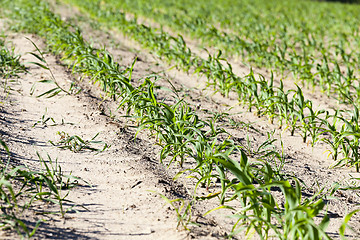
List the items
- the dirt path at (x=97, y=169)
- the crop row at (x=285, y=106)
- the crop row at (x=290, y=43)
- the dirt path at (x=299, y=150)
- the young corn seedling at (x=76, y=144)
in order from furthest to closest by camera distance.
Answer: the crop row at (x=290, y=43) → the crop row at (x=285, y=106) → the young corn seedling at (x=76, y=144) → the dirt path at (x=299, y=150) → the dirt path at (x=97, y=169)

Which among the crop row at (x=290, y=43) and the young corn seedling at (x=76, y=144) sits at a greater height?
the crop row at (x=290, y=43)

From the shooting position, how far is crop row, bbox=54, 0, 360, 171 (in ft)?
12.0

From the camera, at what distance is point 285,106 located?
13.8 ft

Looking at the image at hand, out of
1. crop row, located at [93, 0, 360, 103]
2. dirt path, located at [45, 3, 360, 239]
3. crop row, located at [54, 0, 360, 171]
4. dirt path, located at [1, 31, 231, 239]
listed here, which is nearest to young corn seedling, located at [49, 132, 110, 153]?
dirt path, located at [1, 31, 231, 239]

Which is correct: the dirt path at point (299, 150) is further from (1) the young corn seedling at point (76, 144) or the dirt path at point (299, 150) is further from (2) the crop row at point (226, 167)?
(1) the young corn seedling at point (76, 144)

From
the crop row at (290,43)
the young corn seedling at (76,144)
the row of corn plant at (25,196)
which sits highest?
the crop row at (290,43)

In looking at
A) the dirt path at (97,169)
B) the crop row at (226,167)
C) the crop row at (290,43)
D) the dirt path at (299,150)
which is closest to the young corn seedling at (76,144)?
the dirt path at (97,169)

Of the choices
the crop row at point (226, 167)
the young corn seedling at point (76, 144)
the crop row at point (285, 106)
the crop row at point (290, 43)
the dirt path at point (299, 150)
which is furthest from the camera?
the crop row at point (290, 43)

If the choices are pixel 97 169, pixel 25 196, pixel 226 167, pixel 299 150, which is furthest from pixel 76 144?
pixel 299 150

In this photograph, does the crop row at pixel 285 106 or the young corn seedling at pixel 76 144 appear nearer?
the young corn seedling at pixel 76 144

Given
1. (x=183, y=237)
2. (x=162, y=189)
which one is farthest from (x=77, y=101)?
(x=183, y=237)

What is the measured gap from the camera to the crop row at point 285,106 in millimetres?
3660

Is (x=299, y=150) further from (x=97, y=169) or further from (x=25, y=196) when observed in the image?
(x=25, y=196)

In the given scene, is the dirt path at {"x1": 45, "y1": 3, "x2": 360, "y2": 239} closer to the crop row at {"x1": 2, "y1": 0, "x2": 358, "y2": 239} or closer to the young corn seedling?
the crop row at {"x1": 2, "y1": 0, "x2": 358, "y2": 239}
